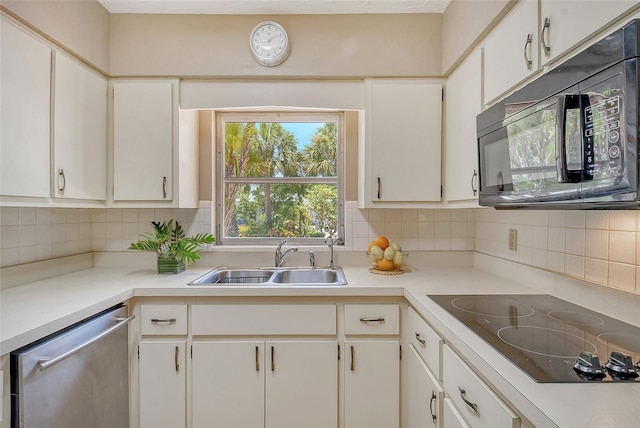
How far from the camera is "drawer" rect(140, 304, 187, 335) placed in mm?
1622

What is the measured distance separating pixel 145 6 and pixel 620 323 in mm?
2597

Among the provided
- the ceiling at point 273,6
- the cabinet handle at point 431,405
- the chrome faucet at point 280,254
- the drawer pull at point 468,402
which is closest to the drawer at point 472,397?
the drawer pull at point 468,402

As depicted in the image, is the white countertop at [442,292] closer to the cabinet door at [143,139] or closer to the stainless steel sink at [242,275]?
the stainless steel sink at [242,275]

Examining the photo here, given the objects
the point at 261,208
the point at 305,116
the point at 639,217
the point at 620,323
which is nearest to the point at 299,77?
the point at 305,116

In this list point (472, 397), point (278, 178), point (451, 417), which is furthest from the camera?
point (278, 178)

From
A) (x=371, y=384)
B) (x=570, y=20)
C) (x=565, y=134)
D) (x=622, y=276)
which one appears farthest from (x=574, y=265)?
(x=371, y=384)

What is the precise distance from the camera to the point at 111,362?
1457 millimetres

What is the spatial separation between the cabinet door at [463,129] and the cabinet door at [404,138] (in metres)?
0.07

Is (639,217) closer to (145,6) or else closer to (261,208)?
(261,208)

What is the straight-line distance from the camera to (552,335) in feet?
3.31

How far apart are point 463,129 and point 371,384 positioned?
136cm

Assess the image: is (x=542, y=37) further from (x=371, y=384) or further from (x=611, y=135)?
(x=371, y=384)

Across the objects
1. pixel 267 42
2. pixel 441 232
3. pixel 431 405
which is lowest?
pixel 431 405

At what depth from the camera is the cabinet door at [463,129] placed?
1572mm
